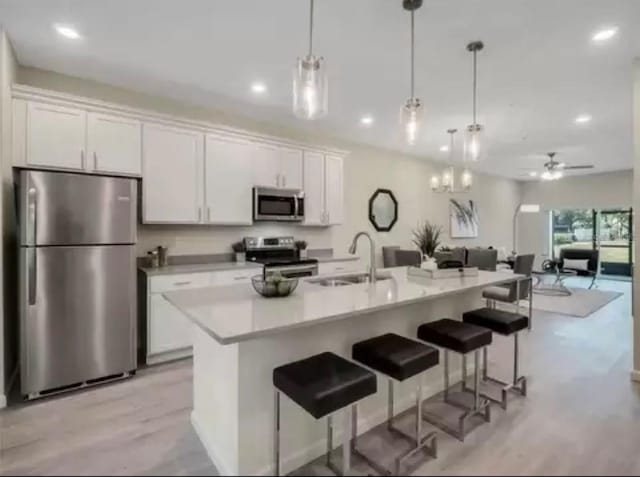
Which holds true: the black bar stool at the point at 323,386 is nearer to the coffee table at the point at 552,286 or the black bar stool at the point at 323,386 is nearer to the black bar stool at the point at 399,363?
the black bar stool at the point at 399,363

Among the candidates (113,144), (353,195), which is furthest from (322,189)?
(113,144)

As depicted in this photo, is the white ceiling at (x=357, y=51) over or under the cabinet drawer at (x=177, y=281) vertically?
over

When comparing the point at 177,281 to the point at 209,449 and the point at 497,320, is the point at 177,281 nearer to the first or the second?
the point at 209,449

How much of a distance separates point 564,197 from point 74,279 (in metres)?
11.3

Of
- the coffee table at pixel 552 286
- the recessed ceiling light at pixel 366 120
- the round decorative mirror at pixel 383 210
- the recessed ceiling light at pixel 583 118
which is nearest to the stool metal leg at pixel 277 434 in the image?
the recessed ceiling light at pixel 366 120

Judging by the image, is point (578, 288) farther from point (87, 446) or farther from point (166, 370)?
point (87, 446)

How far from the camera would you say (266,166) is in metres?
4.38

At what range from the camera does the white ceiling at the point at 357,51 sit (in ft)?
7.83

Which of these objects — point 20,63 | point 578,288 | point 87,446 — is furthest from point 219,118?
point 578,288

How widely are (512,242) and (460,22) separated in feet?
30.3

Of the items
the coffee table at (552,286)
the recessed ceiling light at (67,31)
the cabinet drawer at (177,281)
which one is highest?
the recessed ceiling light at (67,31)

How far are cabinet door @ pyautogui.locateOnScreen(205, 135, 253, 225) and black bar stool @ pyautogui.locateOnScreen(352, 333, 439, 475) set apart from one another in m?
2.50

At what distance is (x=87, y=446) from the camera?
2129mm

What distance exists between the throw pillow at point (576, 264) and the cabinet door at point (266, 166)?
7.39m
